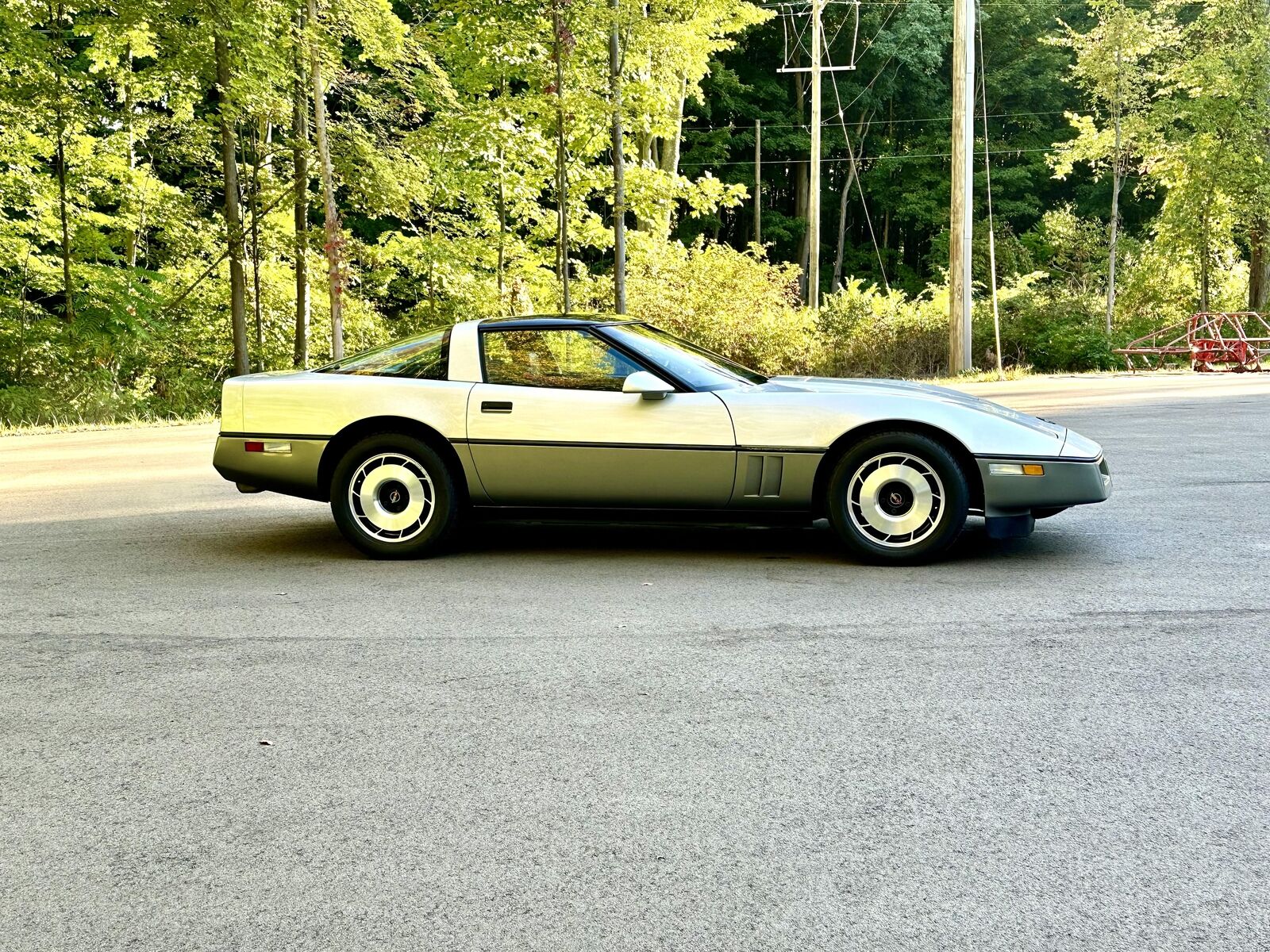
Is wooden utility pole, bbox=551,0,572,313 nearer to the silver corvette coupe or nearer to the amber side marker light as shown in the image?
the silver corvette coupe

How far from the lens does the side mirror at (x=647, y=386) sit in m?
6.67

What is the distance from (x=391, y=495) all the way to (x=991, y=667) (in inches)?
143

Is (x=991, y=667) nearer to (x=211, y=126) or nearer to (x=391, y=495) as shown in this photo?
(x=391, y=495)

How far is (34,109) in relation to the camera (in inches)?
863

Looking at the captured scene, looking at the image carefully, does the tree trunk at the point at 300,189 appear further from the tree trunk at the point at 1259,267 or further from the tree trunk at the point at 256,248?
the tree trunk at the point at 1259,267

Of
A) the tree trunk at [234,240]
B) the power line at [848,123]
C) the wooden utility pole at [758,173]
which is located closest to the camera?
the tree trunk at [234,240]

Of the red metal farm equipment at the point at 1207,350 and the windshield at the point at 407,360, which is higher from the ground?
the red metal farm equipment at the point at 1207,350

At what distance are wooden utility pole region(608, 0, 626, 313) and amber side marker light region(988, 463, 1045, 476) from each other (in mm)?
12254

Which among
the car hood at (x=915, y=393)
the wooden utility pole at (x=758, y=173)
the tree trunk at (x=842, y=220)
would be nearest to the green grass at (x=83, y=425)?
the car hood at (x=915, y=393)

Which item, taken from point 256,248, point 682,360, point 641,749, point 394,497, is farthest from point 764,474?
point 256,248

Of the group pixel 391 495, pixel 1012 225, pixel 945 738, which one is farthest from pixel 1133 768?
pixel 1012 225

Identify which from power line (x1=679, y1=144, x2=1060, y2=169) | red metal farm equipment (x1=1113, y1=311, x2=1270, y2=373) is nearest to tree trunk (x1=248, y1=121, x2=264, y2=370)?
red metal farm equipment (x1=1113, y1=311, x2=1270, y2=373)

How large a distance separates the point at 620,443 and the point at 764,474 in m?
0.79

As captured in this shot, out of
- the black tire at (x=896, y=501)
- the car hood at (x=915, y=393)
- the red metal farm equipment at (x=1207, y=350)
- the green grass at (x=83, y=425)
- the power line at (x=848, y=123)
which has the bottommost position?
the black tire at (x=896, y=501)
